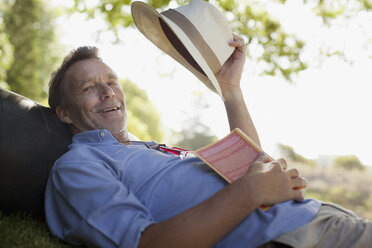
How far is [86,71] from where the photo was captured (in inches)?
92.3

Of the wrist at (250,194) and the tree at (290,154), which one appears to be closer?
the wrist at (250,194)

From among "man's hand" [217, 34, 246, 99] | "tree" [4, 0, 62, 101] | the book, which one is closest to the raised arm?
"man's hand" [217, 34, 246, 99]

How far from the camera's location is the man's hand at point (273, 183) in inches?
57.2

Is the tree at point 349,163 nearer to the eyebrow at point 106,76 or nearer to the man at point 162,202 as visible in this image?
the eyebrow at point 106,76

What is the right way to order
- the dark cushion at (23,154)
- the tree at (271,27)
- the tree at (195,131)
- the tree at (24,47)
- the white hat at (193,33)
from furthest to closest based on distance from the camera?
1. the tree at (195,131)
2. the tree at (24,47)
3. the tree at (271,27)
4. the white hat at (193,33)
5. the dark cushion at (23,154)

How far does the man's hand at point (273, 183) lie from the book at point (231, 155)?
0.08 meters

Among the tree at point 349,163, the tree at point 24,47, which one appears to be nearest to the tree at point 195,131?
the tree at point 349,163

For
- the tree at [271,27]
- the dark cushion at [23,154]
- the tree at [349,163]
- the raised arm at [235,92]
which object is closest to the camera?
the dark cushion at [23,154]

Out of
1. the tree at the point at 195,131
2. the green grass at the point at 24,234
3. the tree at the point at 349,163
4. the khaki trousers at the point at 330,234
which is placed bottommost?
the tree at the point at 195,131

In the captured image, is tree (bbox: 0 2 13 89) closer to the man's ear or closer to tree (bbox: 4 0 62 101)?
tree (bbox: 4 0 62 101)

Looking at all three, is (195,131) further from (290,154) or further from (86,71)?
(86,71)

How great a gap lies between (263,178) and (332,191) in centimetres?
1443

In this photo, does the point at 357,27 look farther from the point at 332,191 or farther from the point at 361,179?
the point at 361,179

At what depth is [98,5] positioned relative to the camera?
5.89 meters
